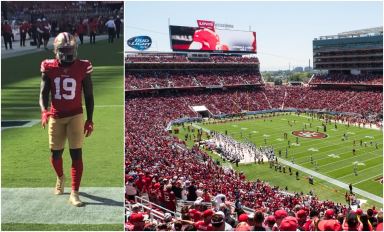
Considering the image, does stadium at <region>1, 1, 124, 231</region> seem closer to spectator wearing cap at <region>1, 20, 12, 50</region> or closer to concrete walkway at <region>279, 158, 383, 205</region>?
spectator wearing cap at <region>1, 20, 12, 50</region>

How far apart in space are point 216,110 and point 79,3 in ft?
108

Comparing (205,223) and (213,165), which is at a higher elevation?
(205,223)

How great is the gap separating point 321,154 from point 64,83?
63.7ft

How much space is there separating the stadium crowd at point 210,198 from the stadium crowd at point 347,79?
2429cm

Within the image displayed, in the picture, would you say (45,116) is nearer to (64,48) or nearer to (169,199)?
(64,48)

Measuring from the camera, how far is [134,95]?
3984cm

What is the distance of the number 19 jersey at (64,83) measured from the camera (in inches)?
166

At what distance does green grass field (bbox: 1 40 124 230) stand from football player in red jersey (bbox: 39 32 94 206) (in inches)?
26.1

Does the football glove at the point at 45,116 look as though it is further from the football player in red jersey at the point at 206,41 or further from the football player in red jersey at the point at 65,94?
the football player in red jersey at the point at 206,41

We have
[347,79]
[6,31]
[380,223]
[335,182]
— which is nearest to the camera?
[380,223]

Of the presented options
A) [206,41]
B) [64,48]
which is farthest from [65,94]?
[206,41]

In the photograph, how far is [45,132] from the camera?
19.7 feet

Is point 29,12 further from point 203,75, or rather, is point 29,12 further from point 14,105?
point 203,75

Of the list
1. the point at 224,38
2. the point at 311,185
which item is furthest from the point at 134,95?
the point at 311,185
